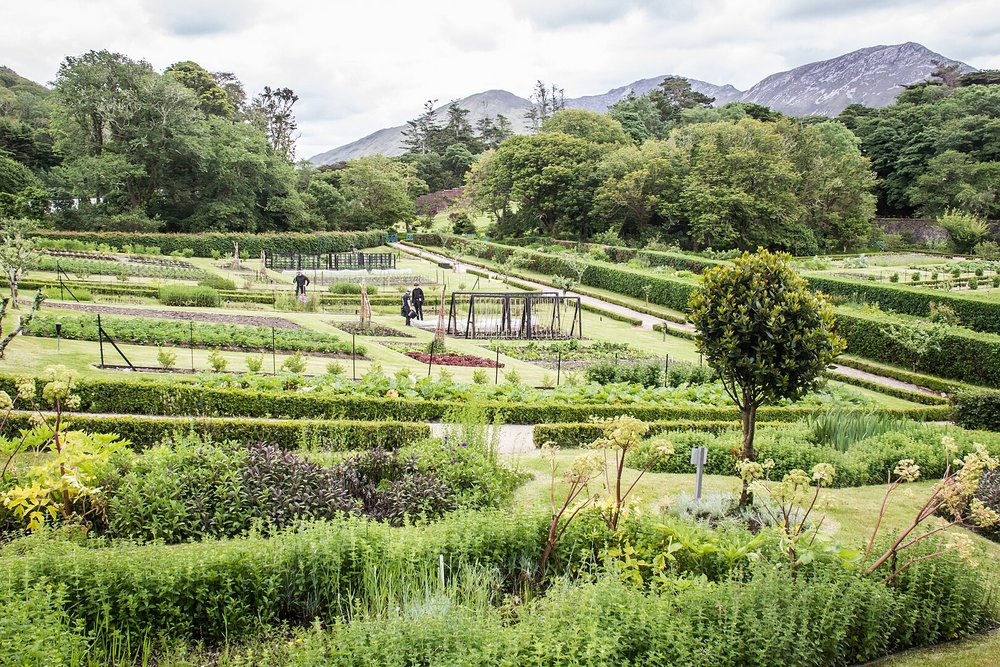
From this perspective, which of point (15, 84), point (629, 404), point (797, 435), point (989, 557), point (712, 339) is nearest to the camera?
point (989, 557)

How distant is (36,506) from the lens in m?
6.73

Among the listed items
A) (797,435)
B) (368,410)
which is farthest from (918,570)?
(368,410)

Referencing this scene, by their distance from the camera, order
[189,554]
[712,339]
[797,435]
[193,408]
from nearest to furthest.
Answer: [189,554] < [712,339] < [797,435] < [193,408]

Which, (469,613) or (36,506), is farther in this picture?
(36,506)

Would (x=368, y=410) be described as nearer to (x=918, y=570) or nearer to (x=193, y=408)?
(x=193, y=408)

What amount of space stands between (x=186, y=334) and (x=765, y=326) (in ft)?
47.4

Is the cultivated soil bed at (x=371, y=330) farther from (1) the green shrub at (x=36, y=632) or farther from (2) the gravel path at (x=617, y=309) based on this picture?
(1) the green shrub at (x=36, y=632)

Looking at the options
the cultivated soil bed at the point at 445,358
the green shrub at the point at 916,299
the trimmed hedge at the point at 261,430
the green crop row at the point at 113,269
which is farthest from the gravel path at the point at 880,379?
the green crop row at the point at 113,269

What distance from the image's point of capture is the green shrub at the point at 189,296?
25125 millimetres

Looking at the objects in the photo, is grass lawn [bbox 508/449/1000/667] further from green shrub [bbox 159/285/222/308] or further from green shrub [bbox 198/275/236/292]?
green shrub [bbox 198/275/236/292]

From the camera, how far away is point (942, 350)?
65.4 feet

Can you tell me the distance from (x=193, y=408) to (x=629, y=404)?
24.9 feet

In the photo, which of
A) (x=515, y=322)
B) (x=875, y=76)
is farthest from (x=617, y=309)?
(x=875, y=76)

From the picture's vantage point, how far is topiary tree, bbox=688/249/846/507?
25.4ft
